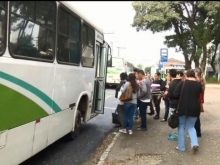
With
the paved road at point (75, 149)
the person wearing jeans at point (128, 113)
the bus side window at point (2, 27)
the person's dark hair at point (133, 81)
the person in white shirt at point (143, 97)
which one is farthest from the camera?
the person in white shirt at point (143, 97)

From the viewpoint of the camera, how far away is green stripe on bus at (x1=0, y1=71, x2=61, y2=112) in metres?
3.48

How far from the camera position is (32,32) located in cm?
381

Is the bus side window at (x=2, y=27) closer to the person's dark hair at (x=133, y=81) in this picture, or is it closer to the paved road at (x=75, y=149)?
the paved road at (x=75, y=149)

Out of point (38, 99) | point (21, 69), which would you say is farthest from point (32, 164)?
point (21, 69)

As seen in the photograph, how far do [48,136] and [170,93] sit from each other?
9.73ft

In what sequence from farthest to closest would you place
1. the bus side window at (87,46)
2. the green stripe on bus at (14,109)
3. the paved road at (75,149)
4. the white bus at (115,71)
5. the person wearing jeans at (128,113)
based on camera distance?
1. the white bus at (115,71)
2. the person wearing jeans at (128,113)
3. the bus side window at (87,46)
4. the paved road at (75,149)
5. the green stripe on bus at (14,109)

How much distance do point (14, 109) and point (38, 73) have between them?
2.72 feet

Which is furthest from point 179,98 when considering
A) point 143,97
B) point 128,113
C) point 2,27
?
point 2,27

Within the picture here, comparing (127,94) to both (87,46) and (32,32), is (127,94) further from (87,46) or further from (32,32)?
(32,32)

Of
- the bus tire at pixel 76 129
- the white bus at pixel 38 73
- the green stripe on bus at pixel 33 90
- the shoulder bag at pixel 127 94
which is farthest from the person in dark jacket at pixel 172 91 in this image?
the green stripe on bus at pixel 33 90

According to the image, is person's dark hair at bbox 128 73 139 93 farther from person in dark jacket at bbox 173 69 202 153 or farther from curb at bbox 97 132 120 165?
person in dark jacket at bbox 173 69 202 153

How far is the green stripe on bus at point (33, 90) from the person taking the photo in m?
3.48

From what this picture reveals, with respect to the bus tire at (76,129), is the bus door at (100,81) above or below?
Result: above

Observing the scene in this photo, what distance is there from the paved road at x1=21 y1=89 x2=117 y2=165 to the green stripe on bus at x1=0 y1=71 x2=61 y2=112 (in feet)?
3.63
